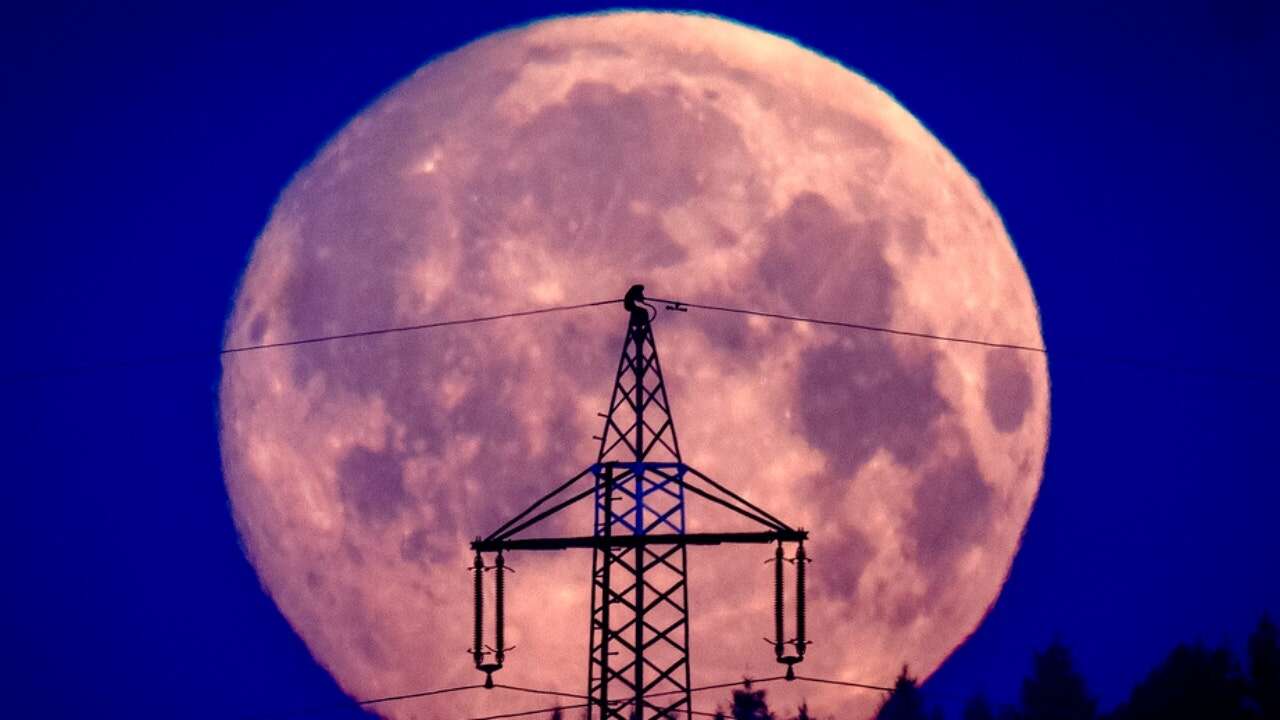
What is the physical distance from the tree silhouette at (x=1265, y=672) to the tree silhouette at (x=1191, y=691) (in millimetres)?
552

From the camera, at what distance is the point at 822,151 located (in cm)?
4494

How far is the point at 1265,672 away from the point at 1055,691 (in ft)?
34.6

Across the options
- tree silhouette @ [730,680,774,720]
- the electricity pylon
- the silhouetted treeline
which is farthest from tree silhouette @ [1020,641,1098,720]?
the electricity pylon

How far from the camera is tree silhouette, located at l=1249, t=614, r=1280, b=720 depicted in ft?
178

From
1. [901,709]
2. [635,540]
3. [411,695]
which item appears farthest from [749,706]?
[635,540]

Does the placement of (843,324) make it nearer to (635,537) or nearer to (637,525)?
(637,525)

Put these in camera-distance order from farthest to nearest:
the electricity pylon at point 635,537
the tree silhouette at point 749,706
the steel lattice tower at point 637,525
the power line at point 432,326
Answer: the tree silhouette at point 749,706 < the power line at point 432,326 < the steel lattice tower at point 637,525 < the electricity pylon at point 635,537

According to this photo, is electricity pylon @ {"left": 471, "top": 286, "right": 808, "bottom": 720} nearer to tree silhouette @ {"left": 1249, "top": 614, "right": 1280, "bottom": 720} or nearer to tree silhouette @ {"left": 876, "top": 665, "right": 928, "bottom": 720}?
tree silhouette @ {"left": 876, "top": 665, "right": 928, "bottom": 720}

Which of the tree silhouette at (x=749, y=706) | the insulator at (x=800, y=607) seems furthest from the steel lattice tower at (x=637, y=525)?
the tree silhouette at (x=749, y=706)

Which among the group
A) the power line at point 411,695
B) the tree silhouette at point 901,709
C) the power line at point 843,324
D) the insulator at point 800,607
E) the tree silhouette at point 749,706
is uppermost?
the power line at point 843,324

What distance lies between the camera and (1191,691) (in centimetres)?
5531

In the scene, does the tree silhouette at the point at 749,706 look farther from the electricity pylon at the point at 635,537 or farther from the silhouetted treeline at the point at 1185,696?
the electricity pylon at the point at 635,537

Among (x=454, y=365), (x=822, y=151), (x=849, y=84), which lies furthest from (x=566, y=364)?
(x=849, y=84)

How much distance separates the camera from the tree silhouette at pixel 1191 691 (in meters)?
54.3
